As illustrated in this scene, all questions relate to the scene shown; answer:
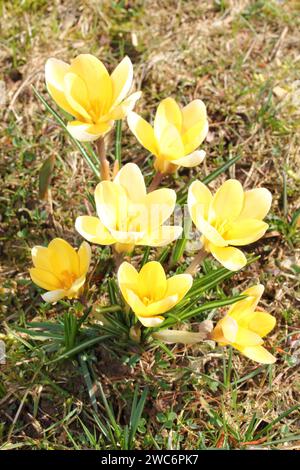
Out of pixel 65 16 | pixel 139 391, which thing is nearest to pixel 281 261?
pixel 139 391

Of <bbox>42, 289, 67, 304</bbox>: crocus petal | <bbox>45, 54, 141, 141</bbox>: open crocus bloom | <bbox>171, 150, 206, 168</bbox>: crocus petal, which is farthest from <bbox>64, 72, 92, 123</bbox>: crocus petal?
<bbox>42, 289, 67, 304</bbox>: crocus petal

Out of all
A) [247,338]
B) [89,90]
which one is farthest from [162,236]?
[89,90]

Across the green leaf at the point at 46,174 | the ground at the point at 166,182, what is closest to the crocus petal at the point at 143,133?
the ground at the point at 166,182

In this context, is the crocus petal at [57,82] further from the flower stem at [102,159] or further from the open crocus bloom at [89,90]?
the flower stem at [102,159]

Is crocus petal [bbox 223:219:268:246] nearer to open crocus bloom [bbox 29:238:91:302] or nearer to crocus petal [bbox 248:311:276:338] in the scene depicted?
crocus petal [bbox 248:311:276:338]

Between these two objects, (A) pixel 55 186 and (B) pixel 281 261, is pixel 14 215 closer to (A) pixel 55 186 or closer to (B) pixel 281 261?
(A) pixel 55 186
